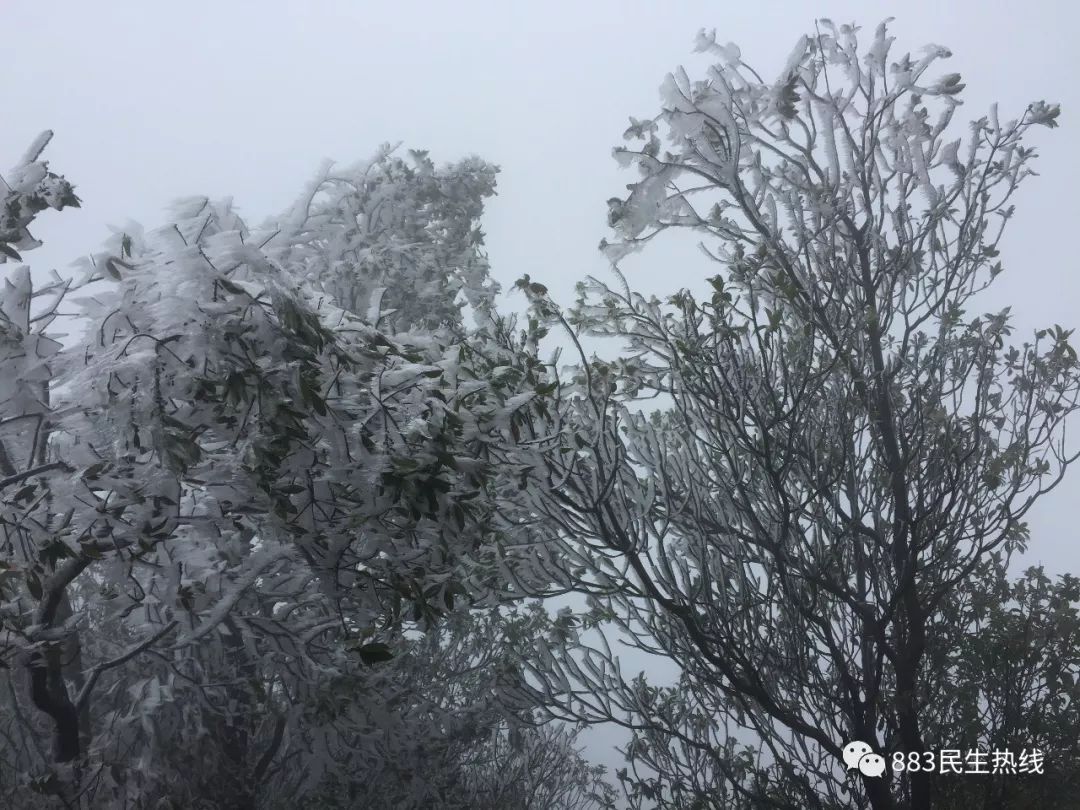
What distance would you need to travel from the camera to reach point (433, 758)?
7750 millimetres

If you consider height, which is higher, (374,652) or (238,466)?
(238,466)

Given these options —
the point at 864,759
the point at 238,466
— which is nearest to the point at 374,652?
the point at 238,466

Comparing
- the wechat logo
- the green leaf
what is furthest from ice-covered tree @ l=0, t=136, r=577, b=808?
the wechat logo

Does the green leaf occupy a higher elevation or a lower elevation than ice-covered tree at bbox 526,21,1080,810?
lower

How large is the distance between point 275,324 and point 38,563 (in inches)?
67.5

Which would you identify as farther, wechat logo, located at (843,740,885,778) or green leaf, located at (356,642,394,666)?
wechat logo, located at (843,740,885,778)

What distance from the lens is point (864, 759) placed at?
5.57 meters

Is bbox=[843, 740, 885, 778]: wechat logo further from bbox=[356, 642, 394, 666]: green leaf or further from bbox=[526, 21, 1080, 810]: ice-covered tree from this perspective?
bbox=[356, 642, 394, 666]: green leaf

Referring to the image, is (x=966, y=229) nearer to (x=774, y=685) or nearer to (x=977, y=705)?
(x=774, y=685)

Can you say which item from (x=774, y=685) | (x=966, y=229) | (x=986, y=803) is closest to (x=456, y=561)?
(x=774, y=685)

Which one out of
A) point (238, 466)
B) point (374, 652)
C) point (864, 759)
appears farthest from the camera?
point (864, 759)

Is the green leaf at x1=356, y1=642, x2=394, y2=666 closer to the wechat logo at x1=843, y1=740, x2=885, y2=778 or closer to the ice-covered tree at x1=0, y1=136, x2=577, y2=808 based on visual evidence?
the ice-covered tree at x1=0, y1=136, x2=577, y2=808

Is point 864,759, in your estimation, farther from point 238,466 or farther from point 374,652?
point 238,466

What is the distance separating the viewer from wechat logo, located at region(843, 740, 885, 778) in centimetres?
557
